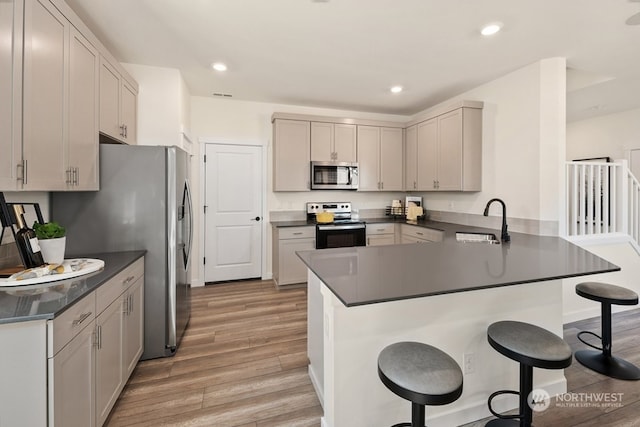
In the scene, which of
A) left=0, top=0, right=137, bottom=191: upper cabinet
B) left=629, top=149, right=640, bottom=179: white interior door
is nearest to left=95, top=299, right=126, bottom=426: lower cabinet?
left=0, top=0, right=137, bottom=191: upper cabinet

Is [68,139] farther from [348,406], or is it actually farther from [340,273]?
[348,406]

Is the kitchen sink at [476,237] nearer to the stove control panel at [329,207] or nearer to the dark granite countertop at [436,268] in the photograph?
the dark granite countertop at [436,268]

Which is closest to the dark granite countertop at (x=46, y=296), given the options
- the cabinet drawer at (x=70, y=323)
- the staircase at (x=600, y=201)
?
the cabinet drawer at (x=70, y=323)

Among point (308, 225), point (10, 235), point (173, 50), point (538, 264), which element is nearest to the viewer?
point (538, 264)

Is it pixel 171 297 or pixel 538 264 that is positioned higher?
pixel 538 264

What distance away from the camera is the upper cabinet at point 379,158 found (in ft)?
15.0

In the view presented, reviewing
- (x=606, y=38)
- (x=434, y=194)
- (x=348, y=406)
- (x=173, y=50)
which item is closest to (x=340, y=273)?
(x=348, y=406)

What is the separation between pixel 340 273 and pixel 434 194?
366cm

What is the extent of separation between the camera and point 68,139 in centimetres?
186

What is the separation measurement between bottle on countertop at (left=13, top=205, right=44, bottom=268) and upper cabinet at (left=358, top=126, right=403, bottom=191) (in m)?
3.77

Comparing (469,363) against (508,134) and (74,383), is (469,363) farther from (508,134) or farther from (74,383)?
(508,134)

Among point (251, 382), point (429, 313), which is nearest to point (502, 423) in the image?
point (429, 313)

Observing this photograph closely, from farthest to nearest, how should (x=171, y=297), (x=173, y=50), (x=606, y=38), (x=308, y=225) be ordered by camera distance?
(x=308, y=225), (x=173, y=50), (x=606, y=38), (x=171, y=297)

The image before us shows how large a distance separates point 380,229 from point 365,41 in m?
2.61
